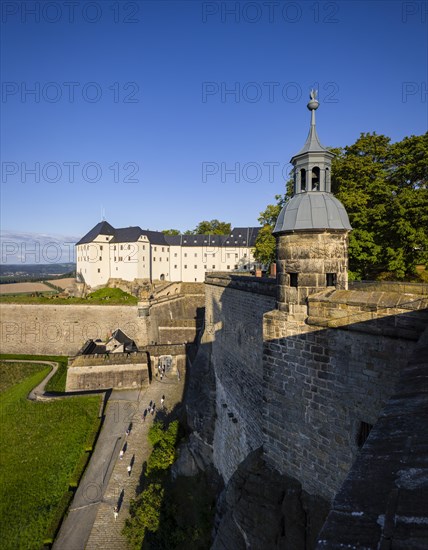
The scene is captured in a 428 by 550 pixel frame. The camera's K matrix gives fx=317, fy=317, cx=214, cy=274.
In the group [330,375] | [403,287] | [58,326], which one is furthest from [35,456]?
[403,287]

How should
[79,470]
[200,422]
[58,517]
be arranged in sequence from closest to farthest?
[58,517] < [79,470] < [200,422]

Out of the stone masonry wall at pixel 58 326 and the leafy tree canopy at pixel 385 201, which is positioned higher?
the leafy tree canopy at pixel 385 201

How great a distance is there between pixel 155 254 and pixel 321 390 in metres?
55.1

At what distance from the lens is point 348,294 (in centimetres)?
681

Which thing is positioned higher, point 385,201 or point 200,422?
point 385,201

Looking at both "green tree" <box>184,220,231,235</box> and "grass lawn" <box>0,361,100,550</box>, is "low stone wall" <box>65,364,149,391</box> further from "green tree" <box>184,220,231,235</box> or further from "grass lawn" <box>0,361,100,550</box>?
"green tree" <box>184,220,231,235</box>

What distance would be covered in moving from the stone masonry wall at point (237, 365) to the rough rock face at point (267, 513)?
2864mm

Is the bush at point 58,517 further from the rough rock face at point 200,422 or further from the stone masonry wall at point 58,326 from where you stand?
the stone masonry wall at point 58,326

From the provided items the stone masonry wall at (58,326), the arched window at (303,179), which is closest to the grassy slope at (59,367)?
the stone masonry wall at (58,326)

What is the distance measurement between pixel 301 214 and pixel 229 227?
6668 centimetres

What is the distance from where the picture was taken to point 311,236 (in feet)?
24.8

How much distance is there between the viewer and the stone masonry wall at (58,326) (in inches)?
1368

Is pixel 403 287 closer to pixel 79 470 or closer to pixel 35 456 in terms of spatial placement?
pixel 79 470

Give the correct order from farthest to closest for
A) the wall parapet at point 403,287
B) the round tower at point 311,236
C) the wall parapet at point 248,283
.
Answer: the wall parapet at point 248,283, the round tower at point 311,236, the wall parapet at point 403,287
